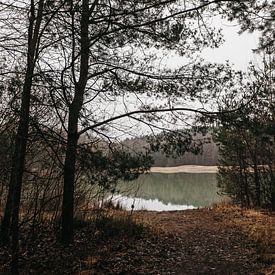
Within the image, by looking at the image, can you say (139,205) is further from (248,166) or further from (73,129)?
(73,129)

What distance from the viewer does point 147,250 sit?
622cm

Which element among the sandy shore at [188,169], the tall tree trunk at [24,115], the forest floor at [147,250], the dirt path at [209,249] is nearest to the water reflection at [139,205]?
the dirt path at [209,249]

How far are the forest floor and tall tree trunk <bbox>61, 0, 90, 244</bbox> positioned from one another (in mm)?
380

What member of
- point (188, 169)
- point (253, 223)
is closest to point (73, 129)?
point (253, 223)

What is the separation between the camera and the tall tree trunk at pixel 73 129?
5.34 metres

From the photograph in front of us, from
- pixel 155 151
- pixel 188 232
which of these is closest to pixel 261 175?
pixel 188 232

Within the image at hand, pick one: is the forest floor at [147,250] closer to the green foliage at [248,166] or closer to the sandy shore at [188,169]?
the green foliage at [248,166]

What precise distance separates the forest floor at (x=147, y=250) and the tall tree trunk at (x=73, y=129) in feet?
1.25

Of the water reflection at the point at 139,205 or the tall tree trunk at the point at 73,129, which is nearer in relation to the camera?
the tall tree trunk at the point at 73,129

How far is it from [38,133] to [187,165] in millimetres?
50435

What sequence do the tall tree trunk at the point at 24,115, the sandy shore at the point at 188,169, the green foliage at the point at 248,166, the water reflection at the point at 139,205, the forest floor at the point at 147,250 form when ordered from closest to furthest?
1. the tall tree trunk at the point at 24,115
2. the forest floor at the point at 147,250
3. the water reflection at the point at 139,205
4. the green foliage at the point at 248,166
5. the sandy shore at the point at 188,169

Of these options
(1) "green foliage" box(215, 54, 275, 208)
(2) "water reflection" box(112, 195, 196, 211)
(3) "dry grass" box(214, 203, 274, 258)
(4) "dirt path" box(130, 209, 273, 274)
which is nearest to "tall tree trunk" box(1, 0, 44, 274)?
(4) "dirt path" box(130, 209, 273, 274)

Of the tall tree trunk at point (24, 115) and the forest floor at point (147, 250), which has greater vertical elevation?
the tall tree trunk at point (24, 115)

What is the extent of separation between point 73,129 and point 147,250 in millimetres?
2454
